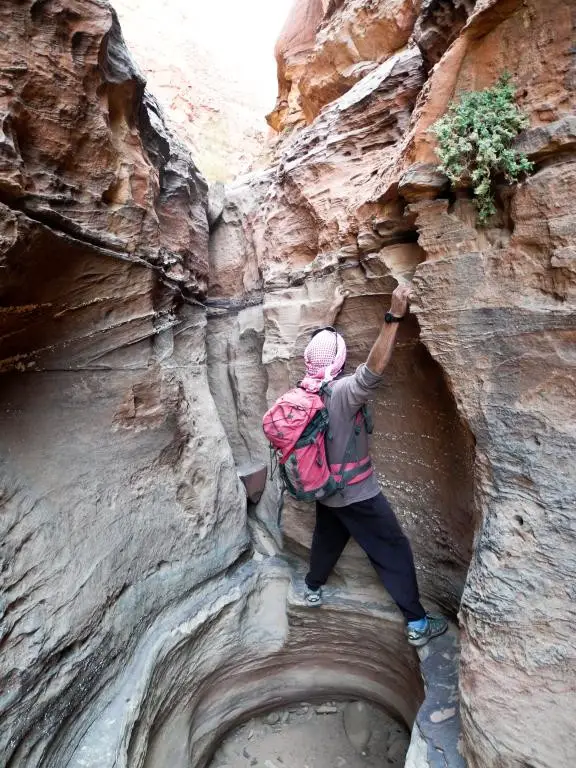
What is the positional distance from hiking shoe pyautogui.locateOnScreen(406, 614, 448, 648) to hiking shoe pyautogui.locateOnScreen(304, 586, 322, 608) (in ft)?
2.72

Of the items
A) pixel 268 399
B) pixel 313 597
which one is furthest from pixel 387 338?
pixel 313 597

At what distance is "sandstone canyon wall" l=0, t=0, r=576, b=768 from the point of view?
2113 millimetres

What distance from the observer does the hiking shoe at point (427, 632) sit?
3078 millimetres

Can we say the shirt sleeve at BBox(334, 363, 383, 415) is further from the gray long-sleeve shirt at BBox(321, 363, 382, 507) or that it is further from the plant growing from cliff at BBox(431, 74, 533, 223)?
the plant growing from cliff at BBox(431, 74, 533, 223)

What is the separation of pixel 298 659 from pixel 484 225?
3.87m

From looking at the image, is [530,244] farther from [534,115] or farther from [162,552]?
[162,552]

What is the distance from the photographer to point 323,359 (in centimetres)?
308

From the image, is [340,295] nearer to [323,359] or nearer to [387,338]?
[323,359]

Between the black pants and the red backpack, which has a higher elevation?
the red backpack

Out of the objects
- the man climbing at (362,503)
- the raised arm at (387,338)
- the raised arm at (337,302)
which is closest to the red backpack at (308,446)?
the man climbing at (362,503)

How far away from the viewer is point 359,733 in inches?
155

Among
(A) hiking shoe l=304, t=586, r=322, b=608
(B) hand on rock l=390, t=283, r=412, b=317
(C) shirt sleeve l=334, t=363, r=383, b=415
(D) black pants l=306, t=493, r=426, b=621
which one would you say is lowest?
(A) hiking shoe l=304, t=586, r=322, b=608

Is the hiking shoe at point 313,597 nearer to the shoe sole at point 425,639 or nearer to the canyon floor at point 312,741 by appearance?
the shoe sole at point 425,639

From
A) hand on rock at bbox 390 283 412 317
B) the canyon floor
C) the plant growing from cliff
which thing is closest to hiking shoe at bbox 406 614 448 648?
the canyon floor
